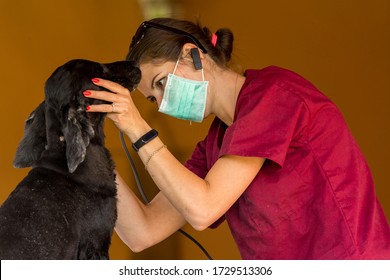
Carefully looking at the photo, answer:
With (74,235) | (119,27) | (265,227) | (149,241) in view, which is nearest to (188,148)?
(119,27)

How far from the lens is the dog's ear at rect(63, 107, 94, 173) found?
1074 mm

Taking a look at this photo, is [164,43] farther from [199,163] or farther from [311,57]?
[311,57]

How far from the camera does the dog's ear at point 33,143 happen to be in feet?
3.86

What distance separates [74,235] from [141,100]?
1.15m

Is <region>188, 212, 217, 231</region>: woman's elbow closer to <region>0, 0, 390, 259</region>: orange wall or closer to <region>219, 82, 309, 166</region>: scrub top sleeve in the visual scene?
<region>219, 82, 309, 166</region>: scrub top sleeve

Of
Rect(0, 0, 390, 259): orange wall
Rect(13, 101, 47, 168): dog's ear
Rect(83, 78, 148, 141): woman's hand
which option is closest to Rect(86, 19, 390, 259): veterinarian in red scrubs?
Rect(83, 78, 148, 141): woman's hand

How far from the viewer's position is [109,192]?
118 centimetres

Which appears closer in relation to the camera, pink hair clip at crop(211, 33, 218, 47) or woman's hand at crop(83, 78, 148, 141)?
woman's hand at crop(83, 78, 148, 141)

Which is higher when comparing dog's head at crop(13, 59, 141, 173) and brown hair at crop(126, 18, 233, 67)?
brown hair at crop(126, 18, 233, 67)

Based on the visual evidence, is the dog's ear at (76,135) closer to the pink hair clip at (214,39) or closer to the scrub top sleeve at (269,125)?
the scrub top sleeve at (269,125)

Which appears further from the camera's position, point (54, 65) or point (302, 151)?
point (54, 65)

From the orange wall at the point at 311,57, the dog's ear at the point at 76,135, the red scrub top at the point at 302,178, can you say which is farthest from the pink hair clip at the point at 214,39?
the orange wall at the point at 311,57

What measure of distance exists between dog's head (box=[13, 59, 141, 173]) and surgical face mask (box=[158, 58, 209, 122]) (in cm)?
15

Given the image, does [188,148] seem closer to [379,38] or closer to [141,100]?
[141,100]
